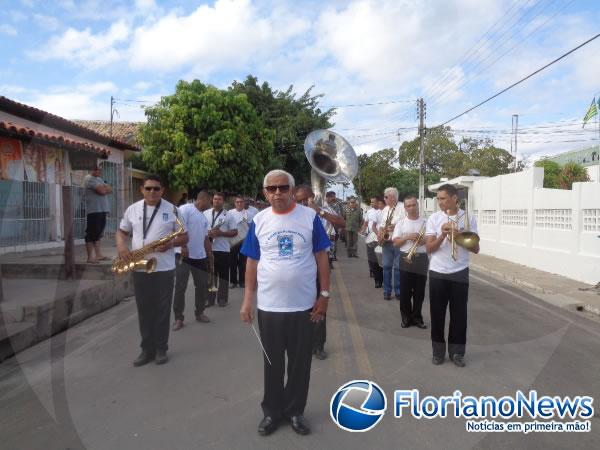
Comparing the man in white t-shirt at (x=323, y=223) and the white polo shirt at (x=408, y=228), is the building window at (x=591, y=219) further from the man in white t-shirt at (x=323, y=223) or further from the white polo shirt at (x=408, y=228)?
the man in white t-shirt at (x=323, y=223)

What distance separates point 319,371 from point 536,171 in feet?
37.7

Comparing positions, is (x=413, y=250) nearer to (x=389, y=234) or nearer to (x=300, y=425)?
(x=389, y=234)

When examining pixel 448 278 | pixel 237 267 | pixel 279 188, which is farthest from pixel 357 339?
pixel 237 267

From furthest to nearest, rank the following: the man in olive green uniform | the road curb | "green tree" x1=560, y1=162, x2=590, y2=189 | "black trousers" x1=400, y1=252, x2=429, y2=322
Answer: "green tree" x1=560, y1=162, x2=590, y2=189 < the man in olive green uniform < the road curb < "black trousers" x1=400, y1=252, x2=429, y2=322

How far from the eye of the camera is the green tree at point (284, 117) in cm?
2547

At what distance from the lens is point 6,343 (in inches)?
208

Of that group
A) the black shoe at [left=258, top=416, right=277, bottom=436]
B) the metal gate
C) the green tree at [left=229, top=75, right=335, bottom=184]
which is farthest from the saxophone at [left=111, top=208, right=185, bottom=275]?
the green tree at [left=229, top=75, right=335, bottom=184]

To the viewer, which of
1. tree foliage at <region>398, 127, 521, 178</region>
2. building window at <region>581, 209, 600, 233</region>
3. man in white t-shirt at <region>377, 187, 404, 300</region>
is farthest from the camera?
tree foliage at <region>398, 127, 521, 178</region>

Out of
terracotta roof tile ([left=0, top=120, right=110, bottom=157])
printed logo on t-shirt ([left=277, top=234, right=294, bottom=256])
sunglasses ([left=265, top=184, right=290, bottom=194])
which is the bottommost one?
printed logo on t-shirt ([left=277, top=234, right=294, bottom=256])

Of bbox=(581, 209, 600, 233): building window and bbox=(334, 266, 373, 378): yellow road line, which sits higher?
bbox=(581, 209, 600, 233): building window

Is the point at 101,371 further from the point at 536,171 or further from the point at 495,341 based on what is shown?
the point at 536,171

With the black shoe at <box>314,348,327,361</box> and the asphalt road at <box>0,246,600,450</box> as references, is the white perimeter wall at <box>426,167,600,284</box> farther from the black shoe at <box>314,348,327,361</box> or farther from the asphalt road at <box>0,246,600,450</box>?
the black shoe at <box>314,348,327,361</box>

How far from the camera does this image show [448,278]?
487 centimetres

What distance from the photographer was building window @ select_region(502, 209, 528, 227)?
1426 cm
